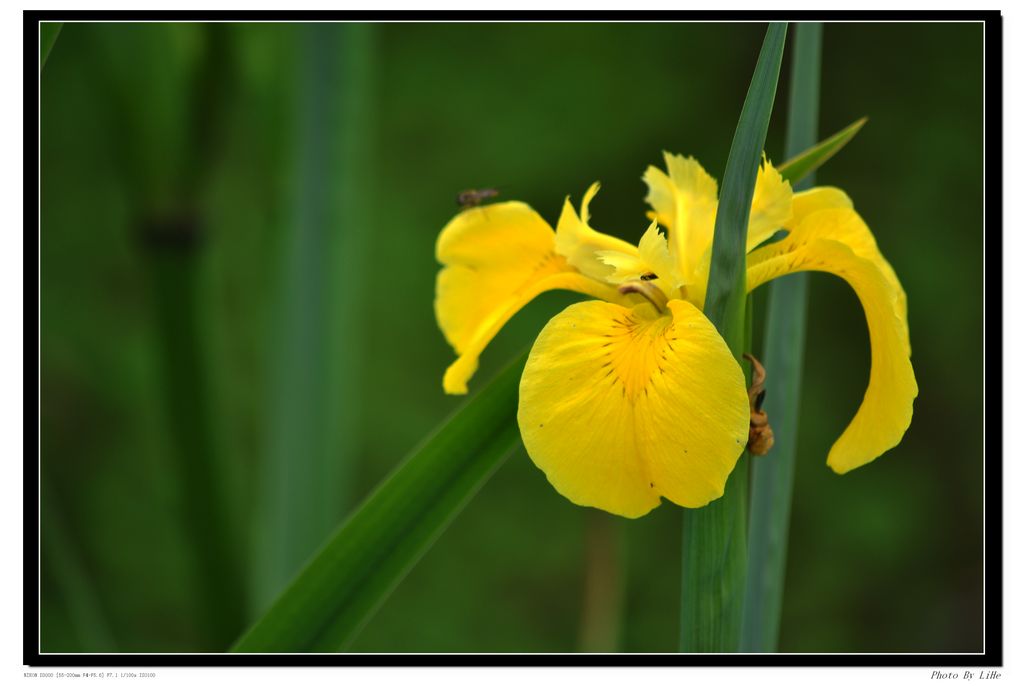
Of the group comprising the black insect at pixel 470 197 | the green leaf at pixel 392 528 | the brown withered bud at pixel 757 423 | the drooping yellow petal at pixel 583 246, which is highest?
the black insect at pixel 470 197

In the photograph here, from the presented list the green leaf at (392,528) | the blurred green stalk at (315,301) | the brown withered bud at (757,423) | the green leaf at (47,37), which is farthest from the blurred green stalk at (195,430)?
the brown withered bud at (757,423)

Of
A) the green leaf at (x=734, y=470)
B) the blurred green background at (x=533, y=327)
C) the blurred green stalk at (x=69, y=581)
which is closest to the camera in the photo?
the green leaf at (x=734, y=470)

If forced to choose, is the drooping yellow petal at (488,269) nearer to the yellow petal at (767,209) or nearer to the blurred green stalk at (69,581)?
the yellow petal at (767,209)

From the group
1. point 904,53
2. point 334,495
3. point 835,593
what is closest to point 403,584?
point 835,593

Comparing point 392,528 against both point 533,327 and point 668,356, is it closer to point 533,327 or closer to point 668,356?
point 668,356

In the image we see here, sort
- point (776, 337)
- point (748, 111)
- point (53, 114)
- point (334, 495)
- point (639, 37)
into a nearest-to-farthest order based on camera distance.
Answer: point (748, 111)
point (776, 337)
point (334, 495)
point (53, 114)
point (639, 37)

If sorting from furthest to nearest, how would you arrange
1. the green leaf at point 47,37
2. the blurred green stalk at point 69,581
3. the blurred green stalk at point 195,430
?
the blurred green stalk at point 195,430 → the blurred green stalk at point 69,581 → the green leaf at point 47,37

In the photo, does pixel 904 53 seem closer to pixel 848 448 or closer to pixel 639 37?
pixel 639 37
